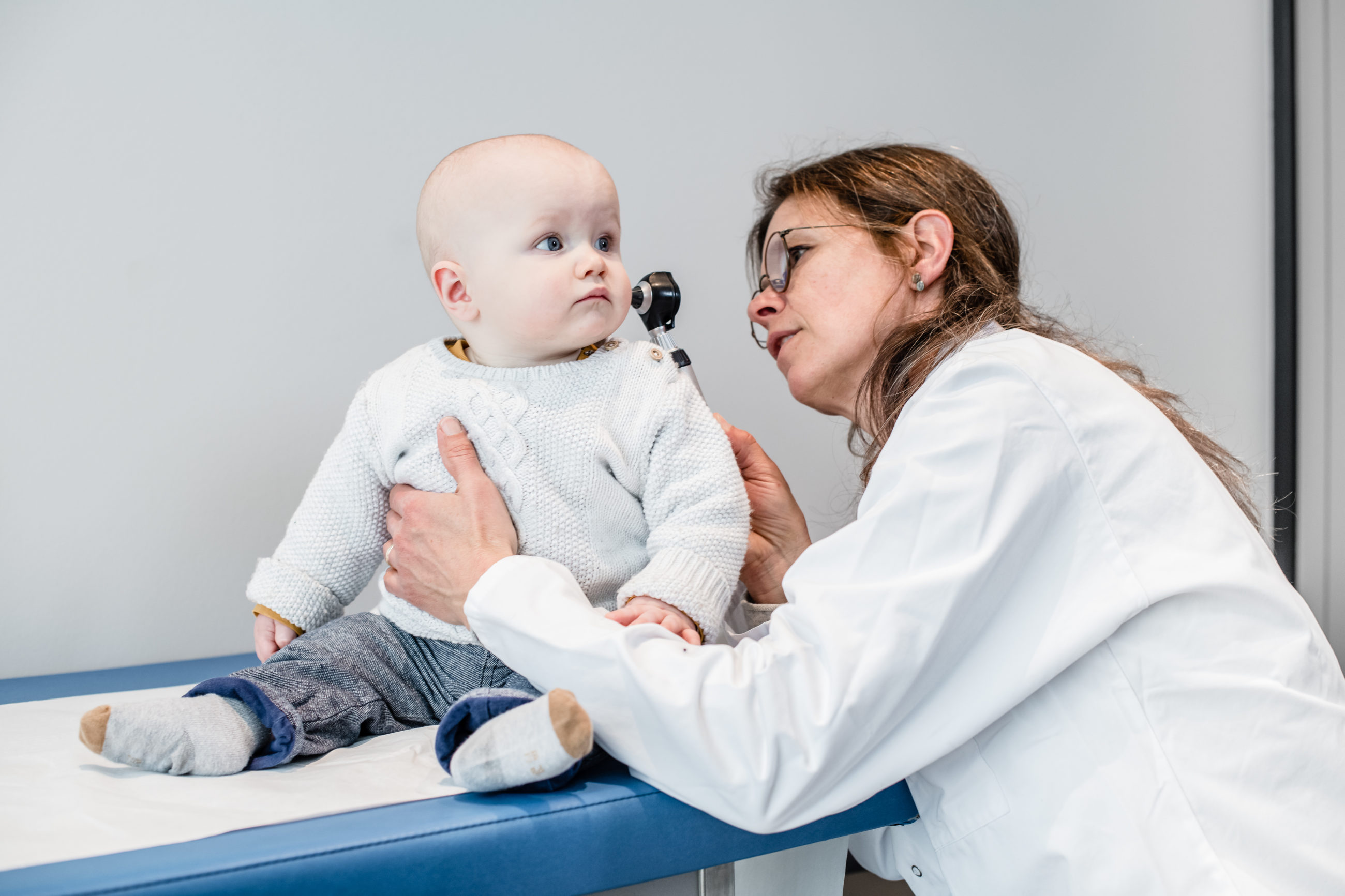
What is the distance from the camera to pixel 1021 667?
87 cm

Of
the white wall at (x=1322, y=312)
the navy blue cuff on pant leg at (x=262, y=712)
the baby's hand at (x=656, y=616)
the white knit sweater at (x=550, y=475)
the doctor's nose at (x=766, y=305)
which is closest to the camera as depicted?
the navy blue cuff on pant leg at (x=262, y=712)

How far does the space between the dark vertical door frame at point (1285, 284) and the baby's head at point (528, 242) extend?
2209 millimetres

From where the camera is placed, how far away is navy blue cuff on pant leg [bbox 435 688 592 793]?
855 mm

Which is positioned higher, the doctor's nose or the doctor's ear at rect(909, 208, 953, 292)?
the doctor's ear at rect(909, 208, 953, 292)

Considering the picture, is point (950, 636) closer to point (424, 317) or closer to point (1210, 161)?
point (424, 317)

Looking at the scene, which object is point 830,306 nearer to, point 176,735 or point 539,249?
point 539,249

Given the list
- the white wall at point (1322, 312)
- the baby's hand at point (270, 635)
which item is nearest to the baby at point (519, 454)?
the baby's hand at point (270, 635)

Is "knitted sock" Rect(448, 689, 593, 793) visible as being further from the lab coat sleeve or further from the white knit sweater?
the white knit sweater

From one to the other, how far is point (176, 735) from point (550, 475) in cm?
49

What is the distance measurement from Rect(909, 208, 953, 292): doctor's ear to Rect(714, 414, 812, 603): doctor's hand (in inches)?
17.4

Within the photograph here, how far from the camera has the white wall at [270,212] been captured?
1535 millimetres

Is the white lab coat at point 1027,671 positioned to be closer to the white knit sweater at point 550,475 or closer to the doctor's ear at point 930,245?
the white knit sweater at point 550,475

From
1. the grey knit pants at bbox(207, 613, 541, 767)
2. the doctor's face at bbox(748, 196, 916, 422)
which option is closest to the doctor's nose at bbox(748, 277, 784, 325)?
the doctor's face at bbox(748, 196, 916, 422)

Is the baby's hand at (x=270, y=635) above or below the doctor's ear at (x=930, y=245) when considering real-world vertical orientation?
below
